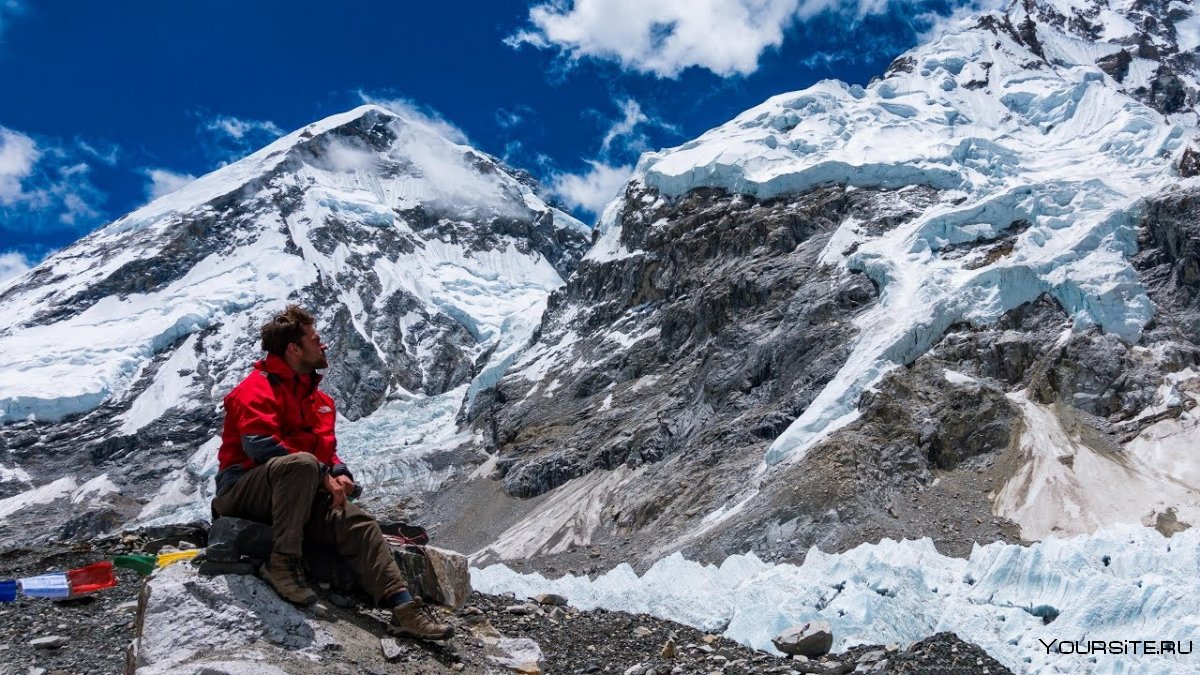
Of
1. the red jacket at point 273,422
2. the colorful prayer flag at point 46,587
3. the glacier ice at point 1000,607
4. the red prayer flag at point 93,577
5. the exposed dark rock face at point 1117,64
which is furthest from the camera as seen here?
the exposed dark rock face at point 1117,64

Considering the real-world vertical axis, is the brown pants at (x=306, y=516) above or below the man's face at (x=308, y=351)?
below

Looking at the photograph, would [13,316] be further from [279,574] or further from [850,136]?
[279,574]

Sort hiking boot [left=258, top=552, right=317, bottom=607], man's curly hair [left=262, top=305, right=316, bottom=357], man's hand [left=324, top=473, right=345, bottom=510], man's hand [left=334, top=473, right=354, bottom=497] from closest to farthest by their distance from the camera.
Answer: hiking boot [left=258, top=552, right=317, bottom=607] < man's hand [left=324, top=473, right=345, bottom=510] < man's hand [left=334, top=473, right=354, bottom=497] < man's curly hair [left=262, top=305, right=316, bottom=357]

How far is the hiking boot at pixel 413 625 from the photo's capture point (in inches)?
285

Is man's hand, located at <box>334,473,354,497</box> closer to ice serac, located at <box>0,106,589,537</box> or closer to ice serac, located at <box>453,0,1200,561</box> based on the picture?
ice serac, located at <box>453,0,1200,561</box>

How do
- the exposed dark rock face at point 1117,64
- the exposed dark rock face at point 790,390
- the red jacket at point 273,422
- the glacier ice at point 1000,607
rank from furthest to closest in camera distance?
the exposed dark rock face at point 1117,64
the exposed dark rock face at point 790,390
the glacier ice at point 1000,607
the red jacket at point 273,422

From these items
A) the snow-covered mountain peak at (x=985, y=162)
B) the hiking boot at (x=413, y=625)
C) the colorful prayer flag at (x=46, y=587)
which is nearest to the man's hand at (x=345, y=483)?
the hiking boot at (x=413, y=625)

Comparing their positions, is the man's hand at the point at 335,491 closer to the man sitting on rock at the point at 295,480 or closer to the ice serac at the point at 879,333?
the man sitting on rock at the point at 295,480

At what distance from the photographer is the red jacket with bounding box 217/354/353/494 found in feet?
23.4

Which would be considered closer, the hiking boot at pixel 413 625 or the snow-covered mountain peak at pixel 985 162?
the hiking boot at pixel 413 625

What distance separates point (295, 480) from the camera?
6984mm

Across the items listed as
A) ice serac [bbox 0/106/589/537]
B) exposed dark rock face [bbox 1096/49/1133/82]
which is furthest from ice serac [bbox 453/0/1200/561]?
ice serac [bbox 0/106/589/537]

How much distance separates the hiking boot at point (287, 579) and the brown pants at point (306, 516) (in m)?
0.09

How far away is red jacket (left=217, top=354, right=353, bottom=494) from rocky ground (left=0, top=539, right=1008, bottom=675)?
3.18ft
